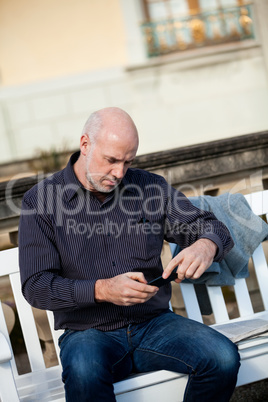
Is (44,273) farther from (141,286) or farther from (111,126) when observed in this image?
(111,126)

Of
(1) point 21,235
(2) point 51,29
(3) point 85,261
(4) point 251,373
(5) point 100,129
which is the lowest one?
(4) point 251,373

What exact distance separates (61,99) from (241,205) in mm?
4934

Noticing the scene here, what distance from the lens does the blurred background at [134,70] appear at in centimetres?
719

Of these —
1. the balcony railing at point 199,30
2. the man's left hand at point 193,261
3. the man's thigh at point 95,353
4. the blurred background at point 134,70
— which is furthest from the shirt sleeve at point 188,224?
the balcony railing at point 199,30

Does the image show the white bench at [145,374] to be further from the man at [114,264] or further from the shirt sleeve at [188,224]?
the shirt sleeve at [188,224]

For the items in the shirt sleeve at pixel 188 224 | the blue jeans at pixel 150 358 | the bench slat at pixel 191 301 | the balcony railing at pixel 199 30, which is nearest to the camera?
the blue jeans at pixel 150 358

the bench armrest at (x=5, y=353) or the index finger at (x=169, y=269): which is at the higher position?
the index finger at (x=169, y=269)

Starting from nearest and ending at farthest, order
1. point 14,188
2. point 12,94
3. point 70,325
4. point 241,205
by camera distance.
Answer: point 70,325 → point 241,205 → point 14,188 → point 12,94

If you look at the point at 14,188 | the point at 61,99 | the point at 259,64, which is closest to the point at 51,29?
the point at 61,99

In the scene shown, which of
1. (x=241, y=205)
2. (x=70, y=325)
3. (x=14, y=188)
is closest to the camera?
(x=70, y=325)

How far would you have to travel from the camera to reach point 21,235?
2.20m

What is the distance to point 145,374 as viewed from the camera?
83.0 inches

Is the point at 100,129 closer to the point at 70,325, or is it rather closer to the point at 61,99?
the point at 70,325

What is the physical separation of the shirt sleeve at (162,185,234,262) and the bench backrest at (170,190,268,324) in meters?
0.26
